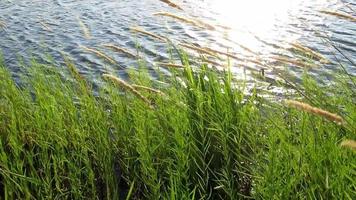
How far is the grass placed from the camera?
3234 mm

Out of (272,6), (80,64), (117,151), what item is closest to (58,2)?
(80,64)

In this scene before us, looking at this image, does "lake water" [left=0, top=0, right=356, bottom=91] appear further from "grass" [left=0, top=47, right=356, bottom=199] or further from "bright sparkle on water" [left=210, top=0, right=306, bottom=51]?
"grass" [left=0, top=47, right=356, bottom=199]

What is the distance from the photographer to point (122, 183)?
481 cm

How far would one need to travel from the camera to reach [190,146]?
3.77 meters

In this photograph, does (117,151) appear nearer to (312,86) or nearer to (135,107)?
(135,107)

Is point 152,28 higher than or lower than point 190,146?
lower

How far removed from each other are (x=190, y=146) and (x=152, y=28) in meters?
8.15

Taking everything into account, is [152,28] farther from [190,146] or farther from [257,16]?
[190,146]

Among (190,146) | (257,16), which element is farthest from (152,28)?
(190,146)

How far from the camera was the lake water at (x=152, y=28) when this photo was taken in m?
9.77

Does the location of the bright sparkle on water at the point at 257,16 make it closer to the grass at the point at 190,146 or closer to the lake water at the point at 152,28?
the lake water at the point at 152,28

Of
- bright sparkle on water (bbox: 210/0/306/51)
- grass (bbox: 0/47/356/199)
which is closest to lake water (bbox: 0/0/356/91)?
bright sparkle on water (bbox: 210/0/306/51)

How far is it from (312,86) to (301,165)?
1.59 metres

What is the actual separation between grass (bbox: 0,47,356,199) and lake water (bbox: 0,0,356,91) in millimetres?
4051
